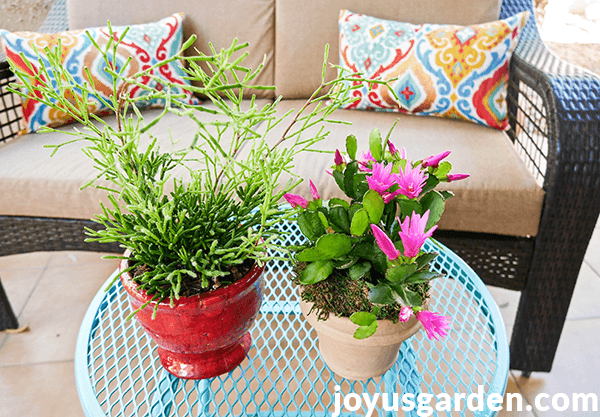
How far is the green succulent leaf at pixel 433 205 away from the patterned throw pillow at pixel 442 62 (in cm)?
83

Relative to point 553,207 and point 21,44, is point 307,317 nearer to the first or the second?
point 553,207

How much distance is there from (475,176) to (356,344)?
2.27 ft

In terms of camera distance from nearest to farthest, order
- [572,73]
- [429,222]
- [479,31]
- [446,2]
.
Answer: [429,222] → [572,73] → [479,31] → [446,2]

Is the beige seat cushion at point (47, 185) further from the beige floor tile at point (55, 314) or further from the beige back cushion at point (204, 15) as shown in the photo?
the beige back cushion at point (204, 15)

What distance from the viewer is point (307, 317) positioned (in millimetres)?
602

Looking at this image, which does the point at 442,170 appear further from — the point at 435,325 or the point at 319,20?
the point at 319,20

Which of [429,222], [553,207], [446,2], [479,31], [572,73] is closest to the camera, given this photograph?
[429,222]

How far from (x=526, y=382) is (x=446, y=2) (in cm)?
123

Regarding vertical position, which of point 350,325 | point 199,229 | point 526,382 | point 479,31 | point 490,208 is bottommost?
point 526,382

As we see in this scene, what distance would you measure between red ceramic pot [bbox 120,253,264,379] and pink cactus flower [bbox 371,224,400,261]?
0.60 ft

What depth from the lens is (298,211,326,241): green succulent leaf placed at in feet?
1.81

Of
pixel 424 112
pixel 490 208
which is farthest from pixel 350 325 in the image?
pixel 424 112

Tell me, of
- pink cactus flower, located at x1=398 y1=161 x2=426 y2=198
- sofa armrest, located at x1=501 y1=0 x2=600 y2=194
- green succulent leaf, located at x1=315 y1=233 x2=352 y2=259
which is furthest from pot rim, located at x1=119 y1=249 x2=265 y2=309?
sofa armrest, located at x1=501 y1=0 x2=600 y2=194

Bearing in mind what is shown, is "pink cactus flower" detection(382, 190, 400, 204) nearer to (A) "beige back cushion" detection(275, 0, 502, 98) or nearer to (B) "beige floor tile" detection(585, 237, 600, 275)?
(A) "beige back cushion" detection(275, 0, 502, 98)
